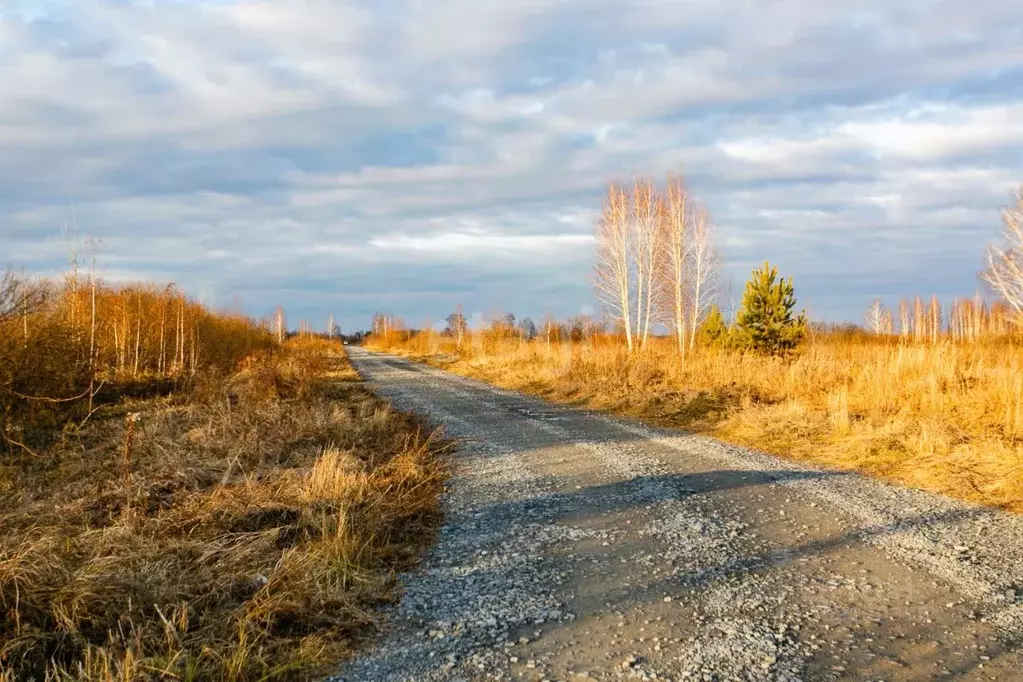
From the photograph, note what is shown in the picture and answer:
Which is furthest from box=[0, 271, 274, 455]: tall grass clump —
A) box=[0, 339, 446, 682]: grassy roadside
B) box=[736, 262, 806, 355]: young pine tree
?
box=[736, 262, 806, 355]: young pine tree

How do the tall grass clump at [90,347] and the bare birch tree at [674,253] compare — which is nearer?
the tall grass clump at [90,347]

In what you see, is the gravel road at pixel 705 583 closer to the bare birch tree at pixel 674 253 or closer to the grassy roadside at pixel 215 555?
the grassy roadside at pixel 215 555

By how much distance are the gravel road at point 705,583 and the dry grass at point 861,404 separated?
101 cm

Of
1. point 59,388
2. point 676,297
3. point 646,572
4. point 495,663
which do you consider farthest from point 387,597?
point 676,297

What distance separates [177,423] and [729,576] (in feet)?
36.8

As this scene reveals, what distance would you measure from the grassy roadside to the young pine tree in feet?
46.6

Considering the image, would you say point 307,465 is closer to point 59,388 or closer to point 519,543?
point 519,543

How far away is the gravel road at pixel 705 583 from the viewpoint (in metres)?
3.75

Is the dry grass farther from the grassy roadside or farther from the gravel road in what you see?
the grassy roadside

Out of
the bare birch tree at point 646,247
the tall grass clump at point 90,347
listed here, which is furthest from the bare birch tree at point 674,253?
the tall grass clump at point 90,347

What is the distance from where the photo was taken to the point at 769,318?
71.4 ft

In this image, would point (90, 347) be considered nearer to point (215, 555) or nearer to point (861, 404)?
point (215, 555)

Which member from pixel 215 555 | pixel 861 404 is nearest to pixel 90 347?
pixel 215 555

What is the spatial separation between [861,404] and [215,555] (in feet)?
34.6
